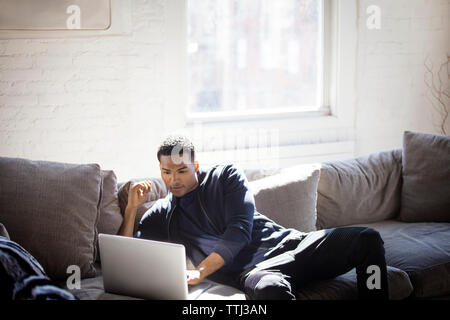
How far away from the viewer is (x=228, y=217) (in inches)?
87.4

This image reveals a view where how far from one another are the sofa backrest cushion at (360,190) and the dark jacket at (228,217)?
0.63 metres

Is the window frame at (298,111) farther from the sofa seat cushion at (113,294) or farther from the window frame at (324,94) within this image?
the sofa seat cushion at (113,294)

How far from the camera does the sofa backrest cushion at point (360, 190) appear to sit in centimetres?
290

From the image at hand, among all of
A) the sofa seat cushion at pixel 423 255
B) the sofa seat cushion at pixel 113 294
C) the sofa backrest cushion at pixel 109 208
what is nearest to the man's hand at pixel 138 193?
the sofa backrest cushion at pixel 109 208

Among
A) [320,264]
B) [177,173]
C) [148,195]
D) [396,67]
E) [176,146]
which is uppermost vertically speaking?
[396,67]

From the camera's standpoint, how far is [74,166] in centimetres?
239

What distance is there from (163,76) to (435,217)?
6.00 feet

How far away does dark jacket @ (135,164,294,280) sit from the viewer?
2.16 meters

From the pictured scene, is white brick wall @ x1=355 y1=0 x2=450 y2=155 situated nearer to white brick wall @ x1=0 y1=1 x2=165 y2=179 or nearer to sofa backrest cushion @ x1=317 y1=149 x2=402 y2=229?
sofa backrest cushion @ x1=317 y1=149 x2=402 y2=229

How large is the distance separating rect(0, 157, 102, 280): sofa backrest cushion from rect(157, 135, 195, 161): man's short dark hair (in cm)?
36

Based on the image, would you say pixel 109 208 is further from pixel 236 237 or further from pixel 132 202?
pixel 236 237

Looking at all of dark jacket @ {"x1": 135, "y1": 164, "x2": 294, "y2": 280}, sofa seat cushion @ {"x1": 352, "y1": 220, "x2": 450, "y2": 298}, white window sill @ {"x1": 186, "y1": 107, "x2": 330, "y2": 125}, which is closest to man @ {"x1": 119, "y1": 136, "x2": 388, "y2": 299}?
dark jacket @ {"x1": 135, "y1": 164, "x2": 294, "y2": 280}

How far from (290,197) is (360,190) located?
533mm

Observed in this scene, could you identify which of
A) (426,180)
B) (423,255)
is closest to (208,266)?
(423,255)
